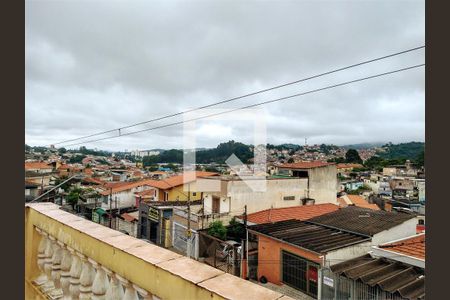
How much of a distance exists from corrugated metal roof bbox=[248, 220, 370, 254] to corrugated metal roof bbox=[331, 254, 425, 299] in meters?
0.78

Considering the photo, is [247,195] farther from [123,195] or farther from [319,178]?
[123,195]

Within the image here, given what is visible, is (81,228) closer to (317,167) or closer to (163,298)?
(163,298)

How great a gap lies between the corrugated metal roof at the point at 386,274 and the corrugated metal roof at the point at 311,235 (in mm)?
778

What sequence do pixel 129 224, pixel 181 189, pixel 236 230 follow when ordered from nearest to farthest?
pixel 236 230, pixel 129 224, pixel 181 189

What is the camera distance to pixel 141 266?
1070 millimetres

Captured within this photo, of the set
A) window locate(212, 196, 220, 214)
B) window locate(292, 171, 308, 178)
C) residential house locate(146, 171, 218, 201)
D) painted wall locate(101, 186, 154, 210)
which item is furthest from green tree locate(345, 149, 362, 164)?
window locate(212, 196, 220, 214)

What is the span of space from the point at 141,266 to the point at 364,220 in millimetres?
13472

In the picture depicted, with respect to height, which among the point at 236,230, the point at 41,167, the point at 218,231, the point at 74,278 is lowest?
the point at 236,230

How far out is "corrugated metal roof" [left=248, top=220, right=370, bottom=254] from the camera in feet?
32.2

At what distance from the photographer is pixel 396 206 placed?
1024 inches

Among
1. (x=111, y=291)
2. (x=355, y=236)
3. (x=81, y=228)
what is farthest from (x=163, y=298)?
(x=355, y=236)

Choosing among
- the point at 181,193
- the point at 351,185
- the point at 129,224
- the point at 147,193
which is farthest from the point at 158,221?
the point at 351,185

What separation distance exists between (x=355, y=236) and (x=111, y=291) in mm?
11401

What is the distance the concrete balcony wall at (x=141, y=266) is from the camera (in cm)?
87
